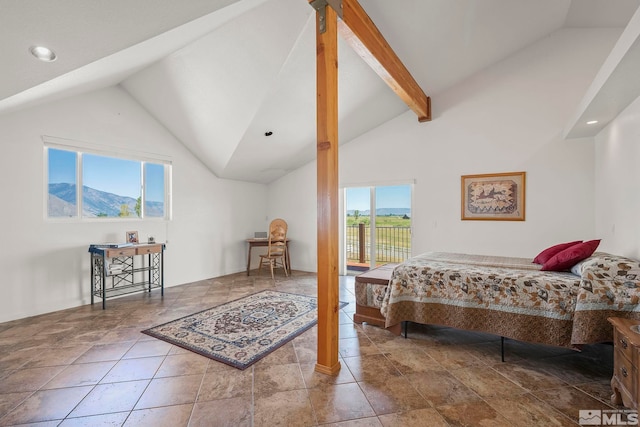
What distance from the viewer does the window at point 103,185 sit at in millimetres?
3745

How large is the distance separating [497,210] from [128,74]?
5488 millimetres

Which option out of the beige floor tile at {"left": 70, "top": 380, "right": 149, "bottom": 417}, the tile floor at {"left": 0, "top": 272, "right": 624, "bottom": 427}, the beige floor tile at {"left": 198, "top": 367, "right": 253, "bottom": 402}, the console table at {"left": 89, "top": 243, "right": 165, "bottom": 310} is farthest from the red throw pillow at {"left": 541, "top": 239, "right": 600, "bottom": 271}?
the console table at {"left": 89, "top": 243, "right": 165, "bottom": 310}

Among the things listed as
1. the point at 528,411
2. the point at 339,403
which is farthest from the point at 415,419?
the point at 528,411

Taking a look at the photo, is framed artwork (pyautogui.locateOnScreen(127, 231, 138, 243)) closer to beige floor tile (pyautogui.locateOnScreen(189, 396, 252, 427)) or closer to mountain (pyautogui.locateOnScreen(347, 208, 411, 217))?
beige floor tile (pyautogui.locateOnScreen(189, 396, 252, 427))

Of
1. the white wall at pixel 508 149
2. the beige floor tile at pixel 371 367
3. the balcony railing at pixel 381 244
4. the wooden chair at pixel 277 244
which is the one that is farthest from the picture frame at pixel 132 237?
the white wall at pixel 508 149

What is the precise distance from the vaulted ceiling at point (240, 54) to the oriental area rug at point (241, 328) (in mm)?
2468

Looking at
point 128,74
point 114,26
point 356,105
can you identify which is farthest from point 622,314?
point 128,74

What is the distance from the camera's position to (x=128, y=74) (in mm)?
3707

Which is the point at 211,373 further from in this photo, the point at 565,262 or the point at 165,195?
the point at 165,195

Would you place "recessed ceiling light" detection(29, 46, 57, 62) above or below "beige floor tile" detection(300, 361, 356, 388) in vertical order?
above

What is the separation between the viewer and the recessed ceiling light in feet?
7.20

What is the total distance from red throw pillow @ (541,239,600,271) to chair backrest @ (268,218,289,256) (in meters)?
4.30

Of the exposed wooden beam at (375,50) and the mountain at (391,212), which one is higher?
the exposed wooden beam at (375,50)

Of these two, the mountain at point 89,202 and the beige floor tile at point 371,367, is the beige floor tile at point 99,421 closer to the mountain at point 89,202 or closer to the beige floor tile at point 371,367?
the beige floor tile at point 371,367
